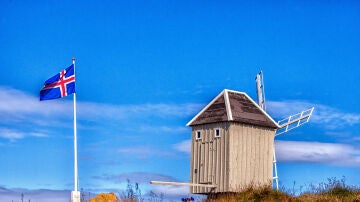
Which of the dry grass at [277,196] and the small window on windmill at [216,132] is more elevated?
the small window on windmill at [216,132]

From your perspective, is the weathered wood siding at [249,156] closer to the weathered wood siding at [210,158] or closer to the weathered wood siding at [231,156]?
the weathered wood siding at [231,156]

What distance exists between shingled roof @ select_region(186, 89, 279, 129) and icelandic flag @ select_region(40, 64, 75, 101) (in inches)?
276

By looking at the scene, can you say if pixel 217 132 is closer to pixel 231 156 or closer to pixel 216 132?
pixel 216 132

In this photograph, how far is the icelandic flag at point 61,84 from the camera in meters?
25.5

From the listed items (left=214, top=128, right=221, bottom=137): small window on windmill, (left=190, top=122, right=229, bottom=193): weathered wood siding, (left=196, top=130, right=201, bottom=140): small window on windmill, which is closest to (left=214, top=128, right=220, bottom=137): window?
(left=214, top=128, right=221, bottom=137): small window on windmill

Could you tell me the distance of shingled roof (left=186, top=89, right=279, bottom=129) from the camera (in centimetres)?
2891

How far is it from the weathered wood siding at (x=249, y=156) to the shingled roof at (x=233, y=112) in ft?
1.05

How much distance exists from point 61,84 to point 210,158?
7.70 m

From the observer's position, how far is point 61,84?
84.0 ft

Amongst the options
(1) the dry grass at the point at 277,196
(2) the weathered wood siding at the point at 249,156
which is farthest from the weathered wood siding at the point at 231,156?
(1) the dry grass at the point at 277,196

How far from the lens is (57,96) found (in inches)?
1006

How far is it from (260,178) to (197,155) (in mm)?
3087

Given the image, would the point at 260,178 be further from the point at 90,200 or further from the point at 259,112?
the point at 90,200

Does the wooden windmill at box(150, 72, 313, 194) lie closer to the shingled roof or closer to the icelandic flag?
the shingled roof
